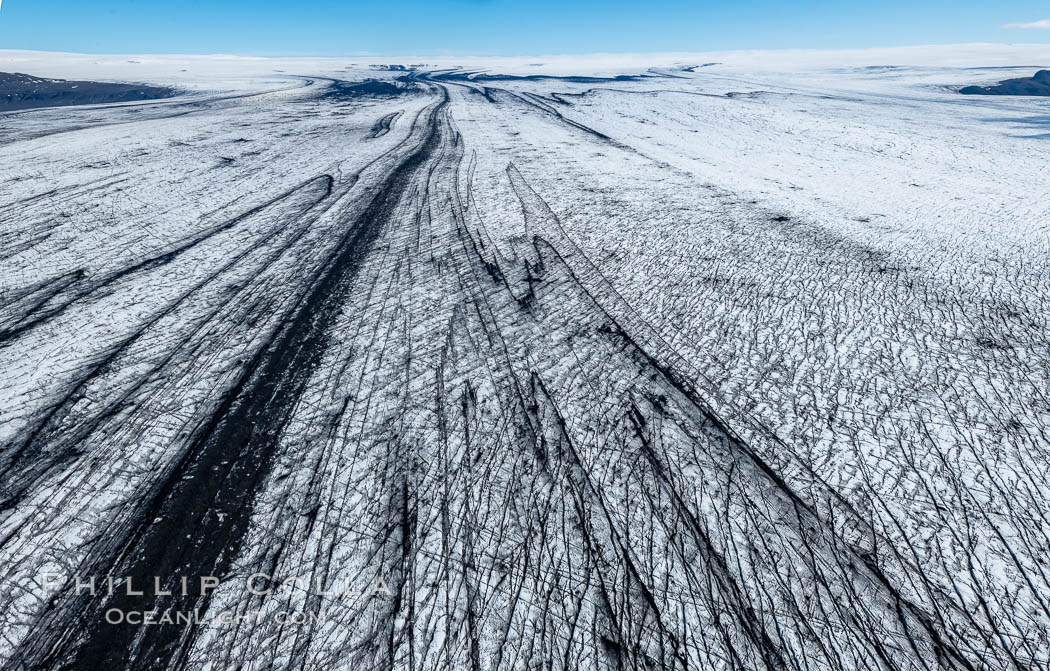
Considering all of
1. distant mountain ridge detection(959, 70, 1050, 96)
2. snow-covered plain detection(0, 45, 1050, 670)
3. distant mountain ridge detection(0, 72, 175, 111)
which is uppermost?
snow-covered plain detection(0, 45, 1050, 670)

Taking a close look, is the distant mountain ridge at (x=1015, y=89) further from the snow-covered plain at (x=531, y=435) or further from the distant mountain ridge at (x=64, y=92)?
the distant mountain ridge at (x=64, y=92)

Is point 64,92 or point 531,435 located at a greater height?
point 531,435

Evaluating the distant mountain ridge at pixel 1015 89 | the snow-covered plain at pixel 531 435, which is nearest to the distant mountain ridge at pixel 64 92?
the snow-covered plain at pixel 531 435

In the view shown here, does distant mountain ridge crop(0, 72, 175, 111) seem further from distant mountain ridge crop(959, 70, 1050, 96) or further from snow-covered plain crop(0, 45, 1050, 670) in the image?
distant mountain ridge crop(959, 70, 1050, 96)

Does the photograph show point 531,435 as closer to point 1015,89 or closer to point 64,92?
point 64,92

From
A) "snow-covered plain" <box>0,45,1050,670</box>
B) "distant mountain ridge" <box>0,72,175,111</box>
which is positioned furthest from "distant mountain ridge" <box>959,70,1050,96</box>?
"distant mountain ridge" <box>0,72,175,111</box>

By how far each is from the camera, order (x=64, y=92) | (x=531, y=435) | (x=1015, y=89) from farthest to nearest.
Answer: (x=1015, y=89) → (x=64, y=92) → (x=531, y=435)

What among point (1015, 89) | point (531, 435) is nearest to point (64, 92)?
point (531, 435)
